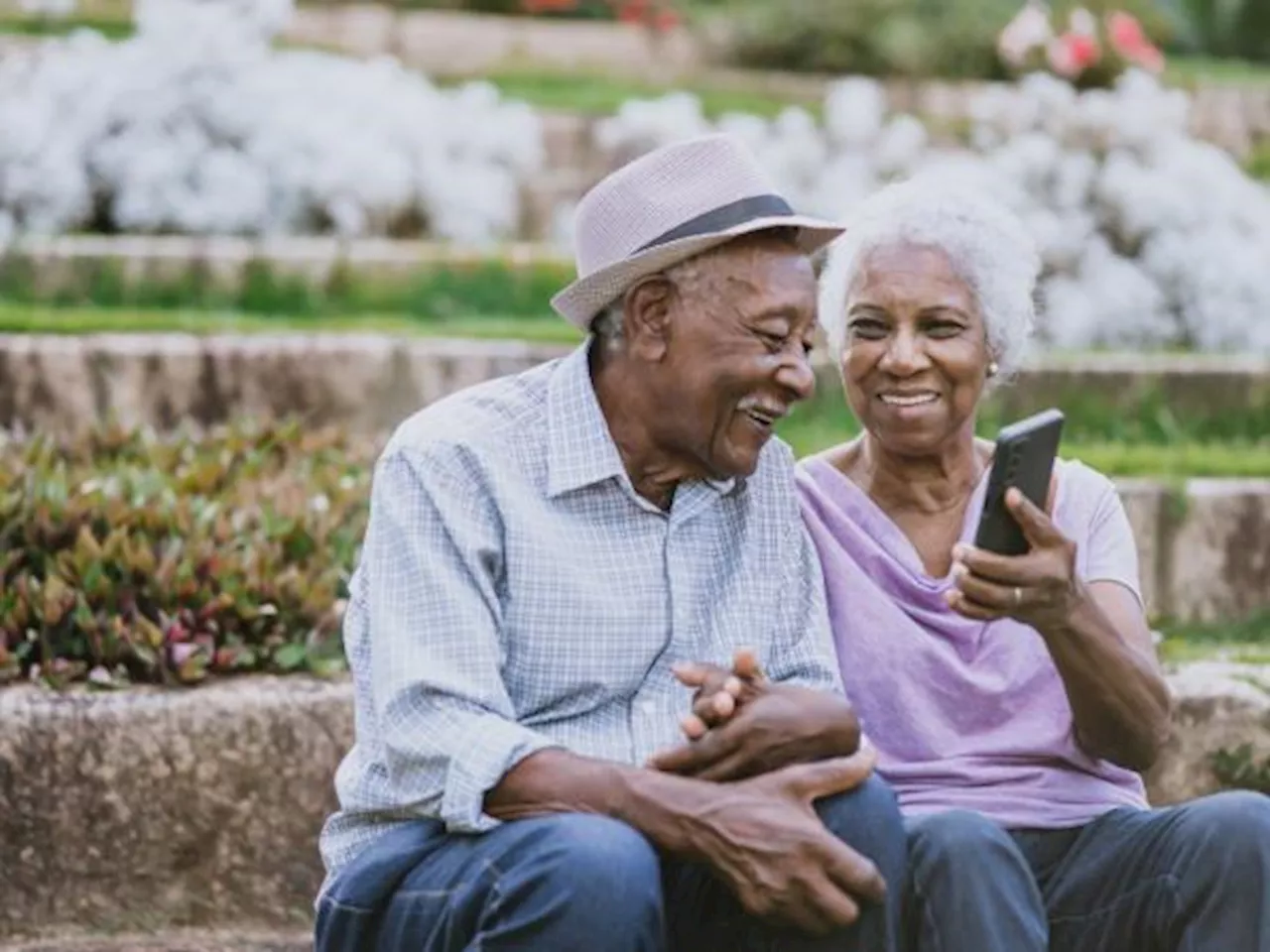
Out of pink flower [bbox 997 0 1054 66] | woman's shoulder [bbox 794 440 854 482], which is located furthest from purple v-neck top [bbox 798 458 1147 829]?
pink flower [bbox 997 0 1054 66]

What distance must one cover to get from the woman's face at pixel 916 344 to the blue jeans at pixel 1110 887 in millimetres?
655

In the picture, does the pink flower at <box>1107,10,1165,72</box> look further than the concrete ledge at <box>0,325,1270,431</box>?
Yes

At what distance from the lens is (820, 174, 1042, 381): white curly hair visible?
162 inches

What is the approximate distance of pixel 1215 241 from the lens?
927 centimetres

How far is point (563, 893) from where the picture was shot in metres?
3.44

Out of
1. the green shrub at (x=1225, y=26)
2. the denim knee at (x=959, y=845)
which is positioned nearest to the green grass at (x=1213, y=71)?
the green shrub at (x=1225, y=26)

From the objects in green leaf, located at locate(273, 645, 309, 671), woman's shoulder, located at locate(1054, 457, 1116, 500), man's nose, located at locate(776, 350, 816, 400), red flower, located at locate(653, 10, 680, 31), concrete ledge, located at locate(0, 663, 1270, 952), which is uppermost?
man's nose, located at locate(776, 350, 816, 400)

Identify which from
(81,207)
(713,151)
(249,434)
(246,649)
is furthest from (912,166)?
(713,151)

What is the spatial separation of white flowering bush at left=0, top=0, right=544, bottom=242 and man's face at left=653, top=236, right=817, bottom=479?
5286mm

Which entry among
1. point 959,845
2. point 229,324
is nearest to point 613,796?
point 959,845

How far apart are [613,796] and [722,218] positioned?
82cm

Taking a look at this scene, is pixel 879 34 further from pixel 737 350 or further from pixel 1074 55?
pixel 737 350

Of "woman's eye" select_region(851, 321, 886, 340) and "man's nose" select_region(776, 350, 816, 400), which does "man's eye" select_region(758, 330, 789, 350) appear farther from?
"woman's eye" select_region(851, 321, 886, 340)

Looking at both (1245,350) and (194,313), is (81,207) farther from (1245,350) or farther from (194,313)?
(1245,350)
